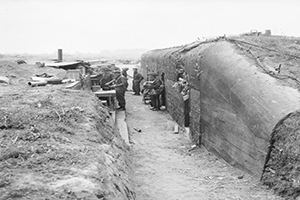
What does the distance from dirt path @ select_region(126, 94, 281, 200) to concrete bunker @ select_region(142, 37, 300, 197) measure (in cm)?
28

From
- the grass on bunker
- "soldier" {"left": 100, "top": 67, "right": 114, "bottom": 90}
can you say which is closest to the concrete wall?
the grass on bunker

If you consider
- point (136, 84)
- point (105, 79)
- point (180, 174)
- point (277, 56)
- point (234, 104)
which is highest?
point (277, 56)

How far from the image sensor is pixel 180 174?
7598 millimetres

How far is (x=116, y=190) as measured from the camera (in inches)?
185

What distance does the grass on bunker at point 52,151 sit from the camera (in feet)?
13.0

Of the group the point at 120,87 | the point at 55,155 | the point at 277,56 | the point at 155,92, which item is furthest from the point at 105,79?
the point at 55,155

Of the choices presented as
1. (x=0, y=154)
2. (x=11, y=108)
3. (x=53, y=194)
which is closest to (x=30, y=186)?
(x=53, y=194)

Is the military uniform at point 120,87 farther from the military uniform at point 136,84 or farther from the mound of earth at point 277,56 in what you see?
the mound of earth at point 277,56

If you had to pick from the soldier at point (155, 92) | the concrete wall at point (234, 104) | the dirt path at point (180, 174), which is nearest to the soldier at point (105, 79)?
the soldier at point (155, 92)

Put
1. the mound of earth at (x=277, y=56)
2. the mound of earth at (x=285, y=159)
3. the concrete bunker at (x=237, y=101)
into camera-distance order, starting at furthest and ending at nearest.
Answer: the mound of earth at (x=277, y=56)
the concrete bunker at (x=237, y=101)
the mound of earth at (x=285, y=159)

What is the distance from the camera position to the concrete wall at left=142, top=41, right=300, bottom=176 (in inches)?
255

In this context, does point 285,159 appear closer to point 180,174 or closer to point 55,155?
point 180,174

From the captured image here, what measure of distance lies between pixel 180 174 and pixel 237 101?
1.81m

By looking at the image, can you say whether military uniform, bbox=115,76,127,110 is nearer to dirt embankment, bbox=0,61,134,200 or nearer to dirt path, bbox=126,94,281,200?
dirt path, bbox=126,94,281,200
